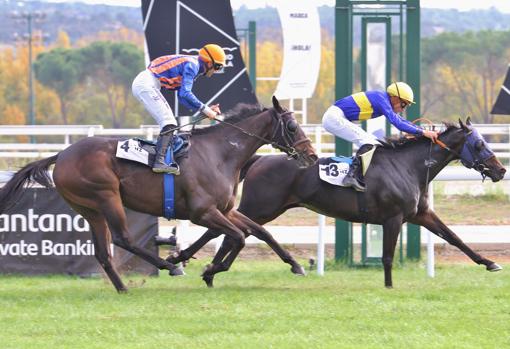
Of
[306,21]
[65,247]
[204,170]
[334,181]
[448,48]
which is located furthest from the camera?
[448,48]

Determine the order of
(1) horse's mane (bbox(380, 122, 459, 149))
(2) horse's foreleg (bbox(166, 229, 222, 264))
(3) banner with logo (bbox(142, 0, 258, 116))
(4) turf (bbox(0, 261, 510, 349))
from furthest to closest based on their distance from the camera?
(3) banner with logo (bbox(142, 0, 258, 116)), (1) horse's mane (bbox(380, 122, 459, 149)), (2) horse's foreleg (bbox(166, 229, 222, 264)), (4) turf (bbox(0, 261, 510, 349))

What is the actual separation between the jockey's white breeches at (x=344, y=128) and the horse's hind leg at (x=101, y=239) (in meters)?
2.27

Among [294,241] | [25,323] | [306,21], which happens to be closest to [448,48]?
[306,21]

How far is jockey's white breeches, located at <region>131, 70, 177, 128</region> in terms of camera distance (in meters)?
9.63

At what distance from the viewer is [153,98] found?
9641 millimetres

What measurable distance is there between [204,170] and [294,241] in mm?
4050

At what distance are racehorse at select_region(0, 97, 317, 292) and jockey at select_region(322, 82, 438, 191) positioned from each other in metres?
0.61

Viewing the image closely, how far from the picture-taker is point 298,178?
1025 cm

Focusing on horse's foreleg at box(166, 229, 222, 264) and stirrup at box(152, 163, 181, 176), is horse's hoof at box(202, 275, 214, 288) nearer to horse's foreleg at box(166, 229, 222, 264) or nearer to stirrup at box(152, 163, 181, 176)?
horse's foreleg at box(166, 229, 222, 264)

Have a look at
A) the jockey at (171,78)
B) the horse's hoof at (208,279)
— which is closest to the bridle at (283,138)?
the jockey at (171,78)

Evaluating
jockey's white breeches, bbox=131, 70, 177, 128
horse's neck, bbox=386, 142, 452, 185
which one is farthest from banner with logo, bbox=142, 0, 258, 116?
horse's neck, bbox=386, 142, 452, 185

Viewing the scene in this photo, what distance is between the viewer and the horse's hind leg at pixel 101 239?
9.53 m

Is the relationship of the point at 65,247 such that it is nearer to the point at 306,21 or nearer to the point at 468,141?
the point at 468,141

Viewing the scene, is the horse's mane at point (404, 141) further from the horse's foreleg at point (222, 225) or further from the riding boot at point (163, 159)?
the riding boot at point (163, 159)
